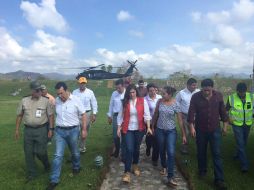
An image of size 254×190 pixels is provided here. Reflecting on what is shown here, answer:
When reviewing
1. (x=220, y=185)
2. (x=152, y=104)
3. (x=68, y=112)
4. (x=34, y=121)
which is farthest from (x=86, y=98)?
(x=220, y=185)

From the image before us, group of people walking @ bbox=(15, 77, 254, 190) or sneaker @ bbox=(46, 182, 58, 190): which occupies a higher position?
group of people walking @ bbox=(15, 77, 254, 190)

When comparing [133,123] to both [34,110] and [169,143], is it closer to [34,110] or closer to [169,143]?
[169,143]

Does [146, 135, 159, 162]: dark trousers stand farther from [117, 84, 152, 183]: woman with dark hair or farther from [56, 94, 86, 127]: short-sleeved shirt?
[56, 94, 86, 127]: short-sleeved shirt

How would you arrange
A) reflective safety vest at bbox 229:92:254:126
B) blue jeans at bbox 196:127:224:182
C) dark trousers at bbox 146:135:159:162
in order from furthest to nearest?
dark trousers at bbox 146:135:159:162, reflective safety vest at bbox 229:92:254:126, blue jeans at bbox 196:127:224:182

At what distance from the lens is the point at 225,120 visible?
7219mm

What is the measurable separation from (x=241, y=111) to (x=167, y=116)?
198cm

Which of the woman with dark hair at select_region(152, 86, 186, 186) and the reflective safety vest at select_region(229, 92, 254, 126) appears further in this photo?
the reflective safety vest at select_region(229, 92, 254, 126)

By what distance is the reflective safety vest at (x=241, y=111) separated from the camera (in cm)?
800

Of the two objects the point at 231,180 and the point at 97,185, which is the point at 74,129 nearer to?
the point at 97,185

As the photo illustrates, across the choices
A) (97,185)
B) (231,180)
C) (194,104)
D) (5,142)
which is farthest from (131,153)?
(5,142)

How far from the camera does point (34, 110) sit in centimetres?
745

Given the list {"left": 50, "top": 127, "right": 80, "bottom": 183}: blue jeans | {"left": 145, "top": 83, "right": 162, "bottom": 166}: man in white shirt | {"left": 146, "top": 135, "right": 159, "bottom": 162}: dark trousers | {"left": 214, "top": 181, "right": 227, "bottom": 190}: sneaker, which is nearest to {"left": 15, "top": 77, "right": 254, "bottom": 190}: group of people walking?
{"left": 50, "top": 127, "right": 80, "bottom": 183}: blue jeans

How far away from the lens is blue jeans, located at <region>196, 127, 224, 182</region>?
696 cm

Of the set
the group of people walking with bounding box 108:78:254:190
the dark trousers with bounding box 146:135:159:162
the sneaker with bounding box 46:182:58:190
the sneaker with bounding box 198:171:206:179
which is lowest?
the sneaker with bounding box 198:171:206:179
